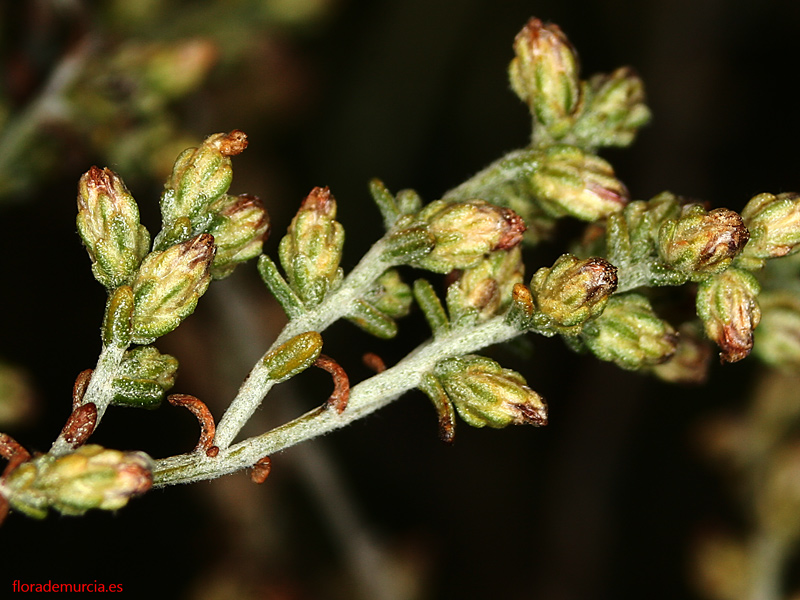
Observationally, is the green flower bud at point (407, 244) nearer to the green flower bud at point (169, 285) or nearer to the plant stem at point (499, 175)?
the plant stem at point (499, 175)

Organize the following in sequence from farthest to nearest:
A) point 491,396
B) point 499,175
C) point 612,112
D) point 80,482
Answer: point 612,112 → point 499,175 → point 491,396 → point 80,482

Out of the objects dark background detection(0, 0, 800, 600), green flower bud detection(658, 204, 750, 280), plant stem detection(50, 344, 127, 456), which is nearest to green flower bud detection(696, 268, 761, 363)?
green flower bud detection(658, 204, 750, 280)

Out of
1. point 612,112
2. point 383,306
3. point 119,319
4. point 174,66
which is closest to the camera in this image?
point 119,319

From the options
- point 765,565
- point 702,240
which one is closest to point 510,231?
point 702,240

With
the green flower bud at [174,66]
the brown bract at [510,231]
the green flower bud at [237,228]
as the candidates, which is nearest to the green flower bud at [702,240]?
the brown bract at [510,231]

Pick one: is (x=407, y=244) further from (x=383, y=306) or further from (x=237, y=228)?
(x=237, y=228)

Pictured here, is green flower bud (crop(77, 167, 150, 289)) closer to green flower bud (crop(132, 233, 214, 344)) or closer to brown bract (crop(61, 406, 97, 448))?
green flower bud (crop(132, 233, 214, 344))
